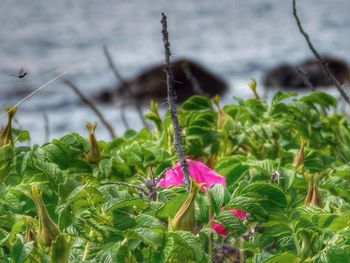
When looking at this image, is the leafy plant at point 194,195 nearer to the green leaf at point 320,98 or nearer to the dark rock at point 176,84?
the green leaf at point 320,98

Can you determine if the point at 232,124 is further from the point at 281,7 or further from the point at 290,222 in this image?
the point at 281,7

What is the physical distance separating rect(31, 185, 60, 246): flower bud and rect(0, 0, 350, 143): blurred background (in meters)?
9.61

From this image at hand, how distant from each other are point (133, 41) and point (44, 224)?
32.2m

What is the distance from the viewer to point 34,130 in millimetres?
15711

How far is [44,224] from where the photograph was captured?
144 centimetres

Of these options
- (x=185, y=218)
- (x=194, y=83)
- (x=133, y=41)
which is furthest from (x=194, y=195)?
(x=133, y=41)

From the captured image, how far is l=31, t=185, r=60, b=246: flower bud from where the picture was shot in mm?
1432

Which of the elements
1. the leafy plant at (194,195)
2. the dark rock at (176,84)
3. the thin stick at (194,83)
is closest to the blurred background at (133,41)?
the dark rock at (176,84)

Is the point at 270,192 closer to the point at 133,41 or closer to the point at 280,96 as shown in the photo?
the point at 280,96

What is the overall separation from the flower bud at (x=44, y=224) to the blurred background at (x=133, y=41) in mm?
9609

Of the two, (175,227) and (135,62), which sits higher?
A: (175,227)

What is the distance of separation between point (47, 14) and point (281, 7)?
10997mm

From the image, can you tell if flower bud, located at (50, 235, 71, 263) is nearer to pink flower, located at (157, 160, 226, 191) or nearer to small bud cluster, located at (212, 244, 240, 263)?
small bud cluster, located at (212, 244, 240, 263)

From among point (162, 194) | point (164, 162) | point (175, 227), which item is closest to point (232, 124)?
point (164, 162)
